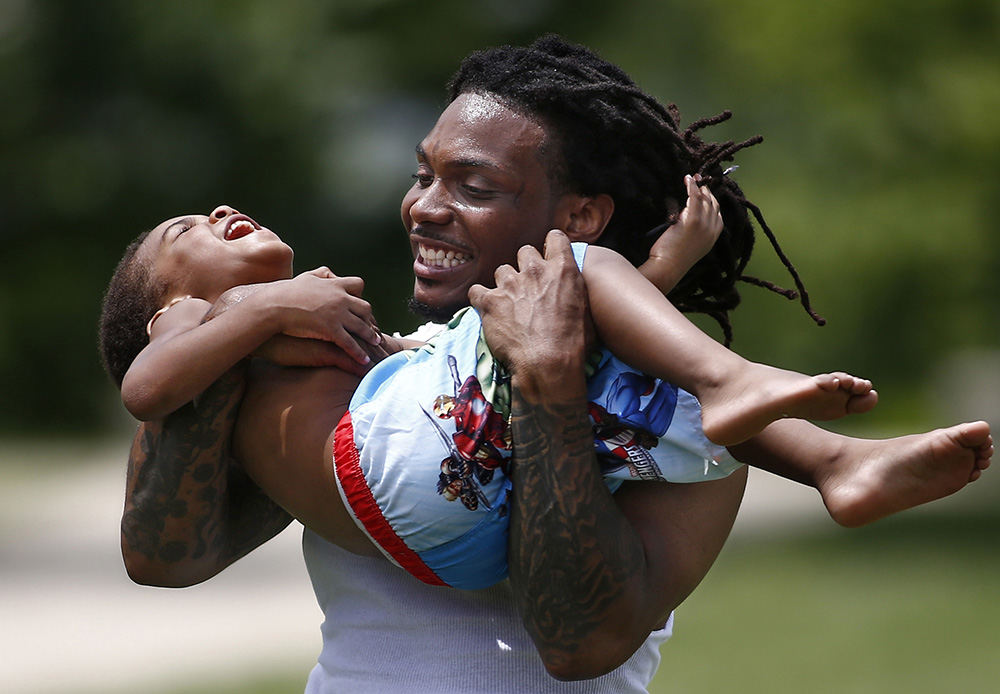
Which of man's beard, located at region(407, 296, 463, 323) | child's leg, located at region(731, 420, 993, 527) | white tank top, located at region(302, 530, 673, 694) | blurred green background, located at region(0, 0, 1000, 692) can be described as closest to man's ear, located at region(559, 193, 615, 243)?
man's beard, located at region(407, 296, 463, 323)

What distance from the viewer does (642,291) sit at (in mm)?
2336

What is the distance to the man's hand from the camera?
228 cm

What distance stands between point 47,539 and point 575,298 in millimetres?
12107

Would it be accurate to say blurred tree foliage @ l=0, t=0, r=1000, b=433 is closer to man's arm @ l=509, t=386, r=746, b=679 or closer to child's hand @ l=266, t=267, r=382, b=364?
child's hand @ l=266, t=267, r=382, b=364

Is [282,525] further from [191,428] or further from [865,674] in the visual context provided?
[865,674]

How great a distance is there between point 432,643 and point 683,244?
0.94 metres

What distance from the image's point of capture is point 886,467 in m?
2.28

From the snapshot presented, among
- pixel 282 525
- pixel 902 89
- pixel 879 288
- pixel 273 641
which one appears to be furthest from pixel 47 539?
pixel 282 525

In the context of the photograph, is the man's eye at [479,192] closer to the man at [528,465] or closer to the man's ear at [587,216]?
the man at [528,465]

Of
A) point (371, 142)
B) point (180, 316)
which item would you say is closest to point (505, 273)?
point (180, 316)

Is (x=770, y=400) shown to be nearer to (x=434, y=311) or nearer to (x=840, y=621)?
(x=434, y=311)

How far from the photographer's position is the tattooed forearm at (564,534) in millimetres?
2258

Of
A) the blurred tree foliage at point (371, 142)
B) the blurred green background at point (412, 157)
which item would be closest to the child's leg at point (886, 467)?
the blurred green background at point (412, 157)

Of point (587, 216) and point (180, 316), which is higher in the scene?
point (587, 216)
